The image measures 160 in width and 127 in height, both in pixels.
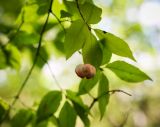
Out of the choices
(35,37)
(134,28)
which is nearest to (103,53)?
(35,37)

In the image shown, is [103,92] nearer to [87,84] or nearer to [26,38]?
[87,84]

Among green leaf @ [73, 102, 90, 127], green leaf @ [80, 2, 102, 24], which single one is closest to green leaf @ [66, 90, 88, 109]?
green leaf @ [73, 102, 90, 127]

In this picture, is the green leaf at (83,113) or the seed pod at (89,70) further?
the green leaf at (83,113)

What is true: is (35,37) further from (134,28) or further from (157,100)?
(157,100)

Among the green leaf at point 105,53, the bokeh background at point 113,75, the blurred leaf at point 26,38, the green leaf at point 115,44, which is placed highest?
the green leaf at point 115,44

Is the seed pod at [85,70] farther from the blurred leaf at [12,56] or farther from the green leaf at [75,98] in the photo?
the blurred leaf at [12,56]

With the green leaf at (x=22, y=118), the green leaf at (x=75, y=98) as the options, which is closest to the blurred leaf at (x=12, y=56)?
the green leaf at (x=22, y=118)
